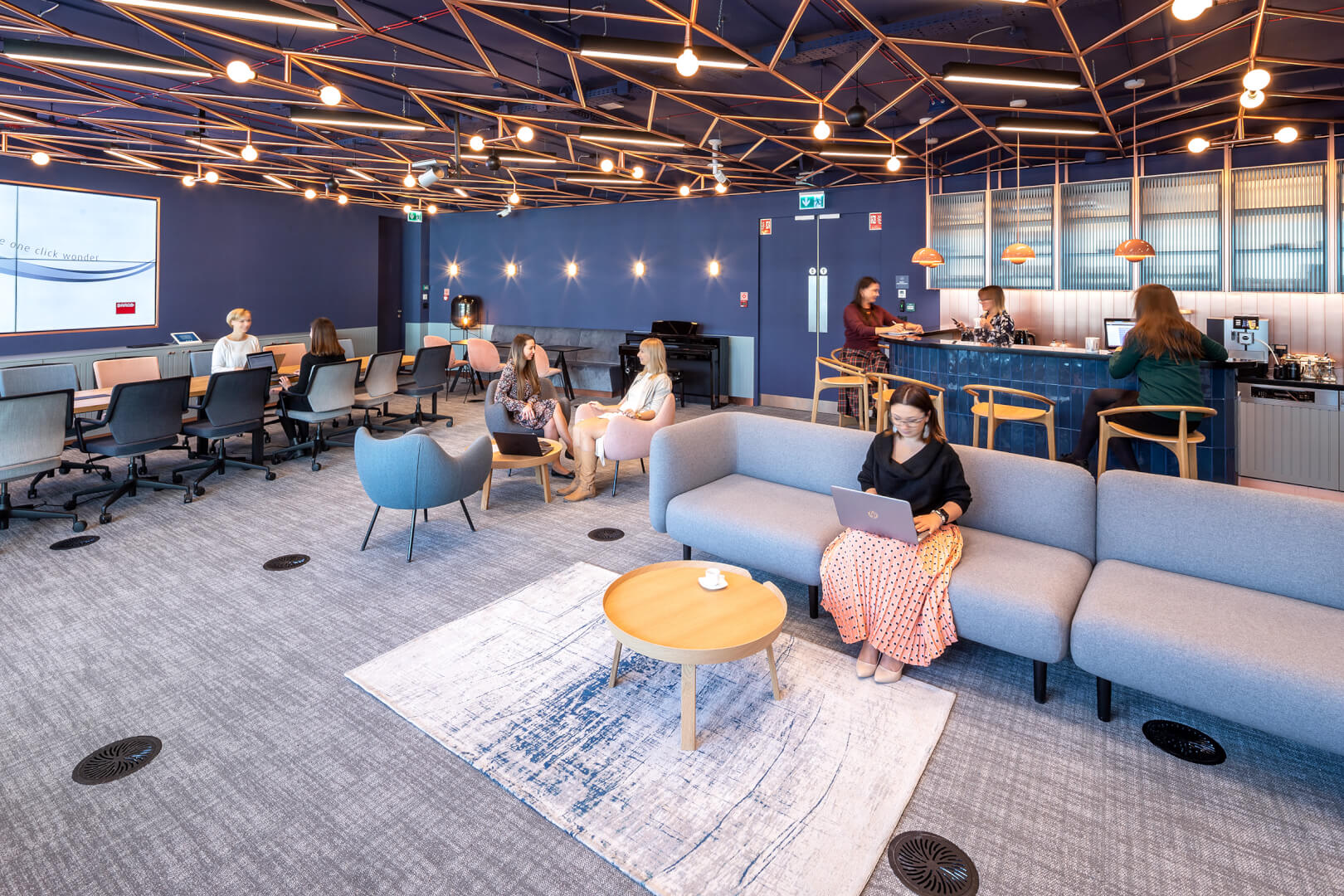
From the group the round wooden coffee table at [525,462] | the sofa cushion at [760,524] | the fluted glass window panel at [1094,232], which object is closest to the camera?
the sofa cushion at [760,524]

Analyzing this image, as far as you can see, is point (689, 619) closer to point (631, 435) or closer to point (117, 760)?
point (117, 760)

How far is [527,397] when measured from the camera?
646 centimetres

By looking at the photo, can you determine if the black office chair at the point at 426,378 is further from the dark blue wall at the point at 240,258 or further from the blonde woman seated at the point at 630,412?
the dark blue wall at the point at 240,258

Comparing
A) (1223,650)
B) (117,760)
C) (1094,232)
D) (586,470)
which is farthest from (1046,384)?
(117,760)

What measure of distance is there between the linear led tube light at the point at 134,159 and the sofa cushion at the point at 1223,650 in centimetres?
1138

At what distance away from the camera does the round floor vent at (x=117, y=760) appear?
2.58 meters

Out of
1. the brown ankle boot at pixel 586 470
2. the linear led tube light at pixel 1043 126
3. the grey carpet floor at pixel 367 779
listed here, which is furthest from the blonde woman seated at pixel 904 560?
the linear led tube light at pixel 1043 126

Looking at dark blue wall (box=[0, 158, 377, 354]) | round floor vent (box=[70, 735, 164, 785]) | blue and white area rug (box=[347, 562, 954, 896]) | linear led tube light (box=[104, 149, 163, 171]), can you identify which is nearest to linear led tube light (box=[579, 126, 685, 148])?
blue and white area rug (box=[347, 562, 954, 896])

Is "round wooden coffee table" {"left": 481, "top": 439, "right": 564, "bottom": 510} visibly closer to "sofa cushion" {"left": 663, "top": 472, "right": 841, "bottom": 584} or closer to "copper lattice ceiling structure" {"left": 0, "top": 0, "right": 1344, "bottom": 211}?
"sofa cushion" {"left": 663, "top": 472, "right": 841, "bottom": 584}

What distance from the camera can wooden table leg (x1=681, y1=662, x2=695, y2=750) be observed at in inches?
105

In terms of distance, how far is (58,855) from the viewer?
2.21 m

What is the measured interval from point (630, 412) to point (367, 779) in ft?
12.9

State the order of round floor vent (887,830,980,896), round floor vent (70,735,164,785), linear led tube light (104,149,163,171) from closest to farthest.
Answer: round floor vent (887,830,980,896) < round floor vent (70,735,164,785) < linear led tube light (104,149,163,171)

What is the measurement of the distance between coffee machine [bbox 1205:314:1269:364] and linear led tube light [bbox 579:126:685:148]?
6292 mm
